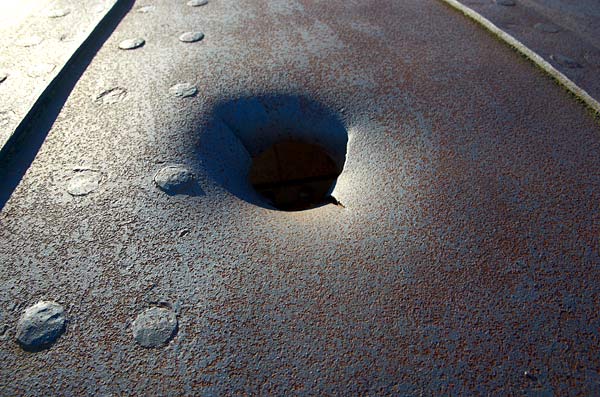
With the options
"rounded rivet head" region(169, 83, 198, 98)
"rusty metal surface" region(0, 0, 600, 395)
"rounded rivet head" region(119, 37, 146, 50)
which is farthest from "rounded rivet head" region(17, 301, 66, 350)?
"rounded rivet head" region(119, 37, 146, 50)

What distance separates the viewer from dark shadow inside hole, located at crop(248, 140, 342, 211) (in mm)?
3502

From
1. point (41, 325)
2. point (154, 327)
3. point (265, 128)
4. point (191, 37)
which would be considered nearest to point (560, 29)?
point (265, 128)

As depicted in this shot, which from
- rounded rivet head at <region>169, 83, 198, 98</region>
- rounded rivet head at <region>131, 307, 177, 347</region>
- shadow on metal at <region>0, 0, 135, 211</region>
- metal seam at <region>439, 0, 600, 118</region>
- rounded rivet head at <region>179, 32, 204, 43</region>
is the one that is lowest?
rounded rivet head at <region>131, 307, 177, 347</region>

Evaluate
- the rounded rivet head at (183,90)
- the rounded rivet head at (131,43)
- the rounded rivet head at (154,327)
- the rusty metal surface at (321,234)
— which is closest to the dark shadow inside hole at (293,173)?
the rusty metal surface at (321,234)

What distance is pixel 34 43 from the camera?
317 cm

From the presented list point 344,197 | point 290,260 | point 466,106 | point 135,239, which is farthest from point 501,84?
point 135,239

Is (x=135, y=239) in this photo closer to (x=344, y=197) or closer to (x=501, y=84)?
(x=344, y=197)

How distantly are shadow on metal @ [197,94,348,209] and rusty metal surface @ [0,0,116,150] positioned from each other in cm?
99

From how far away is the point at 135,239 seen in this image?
1.84 m

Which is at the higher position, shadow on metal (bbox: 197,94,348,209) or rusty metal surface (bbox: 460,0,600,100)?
rusty metal surface (bbox: 460,0,600,100)

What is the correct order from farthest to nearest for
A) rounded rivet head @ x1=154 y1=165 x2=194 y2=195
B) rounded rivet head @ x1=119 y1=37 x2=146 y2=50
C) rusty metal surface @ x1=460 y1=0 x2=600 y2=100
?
rounded rivet head @ x1=119 y1=37 x2=146 y2=50, rusty metal surface @ x1=460 y1=0 x2=600 y2=100, rounded rivet head @ x1=154 y1=165 x2=194 y2=195

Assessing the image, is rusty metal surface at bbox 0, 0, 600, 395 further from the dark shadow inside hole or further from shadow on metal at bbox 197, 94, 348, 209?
the dark shadow inside hole

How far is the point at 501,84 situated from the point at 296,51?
1242 mm

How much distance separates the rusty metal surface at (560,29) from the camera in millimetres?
2770
